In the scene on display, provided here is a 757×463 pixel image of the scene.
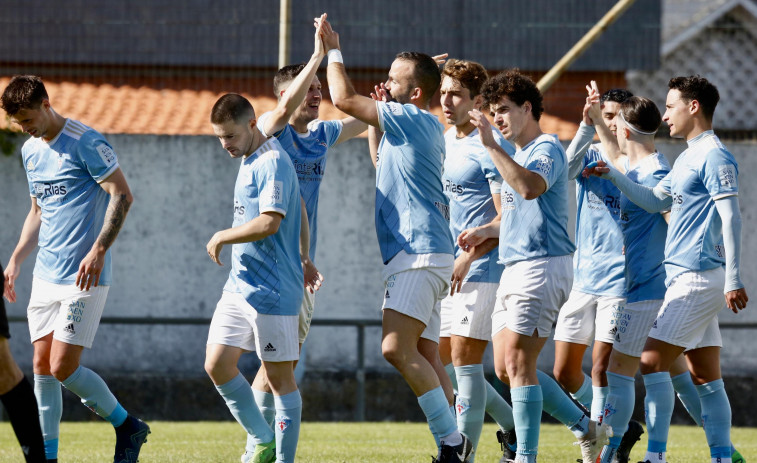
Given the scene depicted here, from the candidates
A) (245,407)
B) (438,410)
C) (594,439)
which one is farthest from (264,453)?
(594,439)

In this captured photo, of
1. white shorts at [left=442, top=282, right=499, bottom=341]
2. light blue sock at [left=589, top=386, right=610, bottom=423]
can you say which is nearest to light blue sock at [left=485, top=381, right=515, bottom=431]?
white shorts at [left=442, top=282, right=499, bottom=341]

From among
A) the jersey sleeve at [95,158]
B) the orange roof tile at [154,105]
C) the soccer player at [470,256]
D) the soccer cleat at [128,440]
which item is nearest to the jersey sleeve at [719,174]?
the soccer player at [470,256]

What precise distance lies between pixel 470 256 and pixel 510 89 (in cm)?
103

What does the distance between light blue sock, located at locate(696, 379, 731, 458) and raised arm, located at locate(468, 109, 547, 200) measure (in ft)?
5.74

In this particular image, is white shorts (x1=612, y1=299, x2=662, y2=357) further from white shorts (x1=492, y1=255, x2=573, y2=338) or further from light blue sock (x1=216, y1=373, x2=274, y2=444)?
light blue sock (x1=216, y1=373, x2=274, y2=444)

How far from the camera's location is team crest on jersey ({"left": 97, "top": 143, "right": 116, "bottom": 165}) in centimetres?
632

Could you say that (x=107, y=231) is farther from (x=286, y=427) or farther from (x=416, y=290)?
(x=416, y=290)

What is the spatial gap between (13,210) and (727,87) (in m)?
8.60

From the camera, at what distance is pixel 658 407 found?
6.48 metres

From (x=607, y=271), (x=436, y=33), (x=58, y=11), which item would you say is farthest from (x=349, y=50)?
(x=607, y=271)

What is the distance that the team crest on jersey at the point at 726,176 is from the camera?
237 inches

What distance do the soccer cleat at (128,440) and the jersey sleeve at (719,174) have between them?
3443 millimetres

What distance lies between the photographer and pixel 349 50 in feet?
41.8

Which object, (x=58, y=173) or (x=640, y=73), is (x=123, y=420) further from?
(x=640, y=73)
